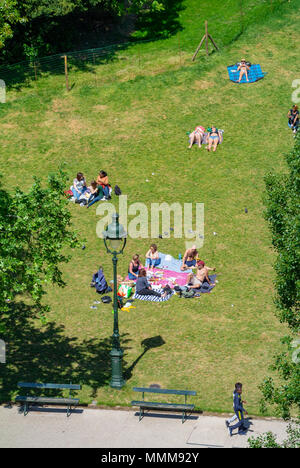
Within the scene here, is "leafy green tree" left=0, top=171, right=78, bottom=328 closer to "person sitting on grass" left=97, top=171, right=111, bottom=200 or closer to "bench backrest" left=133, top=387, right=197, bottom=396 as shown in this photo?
"bench backrest" left=133, top=387, right=197, bottom=396

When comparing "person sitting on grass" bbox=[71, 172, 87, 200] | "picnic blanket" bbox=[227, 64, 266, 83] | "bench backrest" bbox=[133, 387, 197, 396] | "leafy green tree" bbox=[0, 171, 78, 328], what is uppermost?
"picnic blanket" bbox=[227, 64, 266, 83]

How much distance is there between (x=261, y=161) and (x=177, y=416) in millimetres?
14545

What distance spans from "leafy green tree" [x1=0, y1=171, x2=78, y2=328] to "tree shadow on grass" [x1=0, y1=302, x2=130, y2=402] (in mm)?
3094

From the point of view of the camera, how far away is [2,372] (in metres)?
22.8

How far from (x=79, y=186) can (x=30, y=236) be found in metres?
10.6

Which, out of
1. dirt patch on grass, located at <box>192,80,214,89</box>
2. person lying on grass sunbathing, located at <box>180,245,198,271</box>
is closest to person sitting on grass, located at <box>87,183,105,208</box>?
person lying on grass sunbathing, located at <box>180,245,198,271</box>

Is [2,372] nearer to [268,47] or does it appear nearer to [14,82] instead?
[14,82]

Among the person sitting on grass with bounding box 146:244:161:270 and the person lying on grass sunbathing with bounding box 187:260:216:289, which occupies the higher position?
the person sitting on grass with bounding box 146:244:161:270

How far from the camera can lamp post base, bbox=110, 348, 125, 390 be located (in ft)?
72.1

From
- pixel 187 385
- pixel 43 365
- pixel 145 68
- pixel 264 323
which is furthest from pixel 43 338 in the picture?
pixel 145 68

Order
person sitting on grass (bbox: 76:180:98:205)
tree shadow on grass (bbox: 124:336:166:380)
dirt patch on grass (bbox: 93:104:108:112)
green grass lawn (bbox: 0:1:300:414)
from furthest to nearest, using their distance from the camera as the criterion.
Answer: dirt patch on grass (bbox: 93:104:108:112) < person sitting on grass (bbox: 76:180:98:205) < tree shadow on grass (bbox: 124:336:166:380) < green grass lawn (bbox: 0:1:300:414)

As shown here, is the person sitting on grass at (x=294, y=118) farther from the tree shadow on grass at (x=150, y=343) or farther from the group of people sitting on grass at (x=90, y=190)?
the tree shadow on grass at (x=150, y=343)

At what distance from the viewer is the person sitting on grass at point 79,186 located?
3056 centimetres

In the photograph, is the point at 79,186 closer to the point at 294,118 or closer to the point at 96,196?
the point at 96,196
